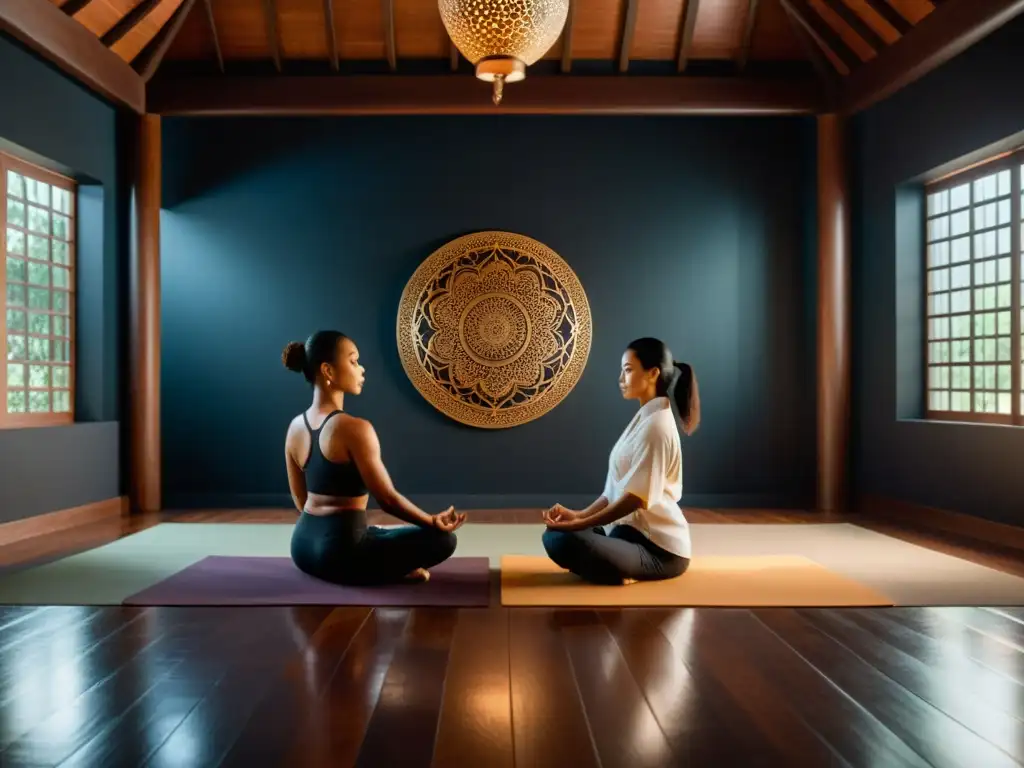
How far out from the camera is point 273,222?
5988mm

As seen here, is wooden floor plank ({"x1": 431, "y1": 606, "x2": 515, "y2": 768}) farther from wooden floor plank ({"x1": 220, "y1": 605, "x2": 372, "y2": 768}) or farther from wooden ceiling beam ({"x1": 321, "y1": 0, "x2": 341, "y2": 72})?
wooden ceiling beam ({"x1": 321, "y1": 0, "x2": 341, "y2": 72})

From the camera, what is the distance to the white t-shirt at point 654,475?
3.17 meters

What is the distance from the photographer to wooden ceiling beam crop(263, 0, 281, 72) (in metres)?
5.52

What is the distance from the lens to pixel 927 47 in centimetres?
467

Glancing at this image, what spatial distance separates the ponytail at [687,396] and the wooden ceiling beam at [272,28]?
3.67 metres

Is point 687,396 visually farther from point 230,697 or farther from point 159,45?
point 159,45

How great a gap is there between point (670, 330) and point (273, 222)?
2697 millimetres

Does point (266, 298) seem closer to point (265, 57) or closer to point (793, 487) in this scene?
point (265, 57)

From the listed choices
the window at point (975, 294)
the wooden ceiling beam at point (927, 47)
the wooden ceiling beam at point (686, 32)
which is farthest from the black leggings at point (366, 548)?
the wooden ceiling beam at point (686, 32)

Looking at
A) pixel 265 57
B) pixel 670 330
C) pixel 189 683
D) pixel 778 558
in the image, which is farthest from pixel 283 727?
pixel 265 57

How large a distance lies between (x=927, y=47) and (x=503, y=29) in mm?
2581

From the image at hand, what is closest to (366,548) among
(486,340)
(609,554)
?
(609,554)

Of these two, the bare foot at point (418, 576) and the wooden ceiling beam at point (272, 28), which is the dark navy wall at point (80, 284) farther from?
the bare foot at point (418, 576)

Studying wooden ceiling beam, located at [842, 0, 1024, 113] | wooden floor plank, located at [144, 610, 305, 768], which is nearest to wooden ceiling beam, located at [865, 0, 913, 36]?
wooden ceiling beam, located at [842, 0, 1024, 113]
